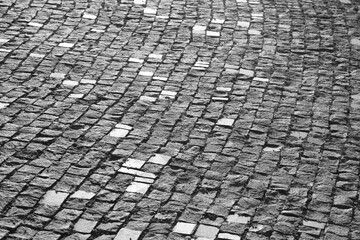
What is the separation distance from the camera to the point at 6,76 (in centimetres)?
686

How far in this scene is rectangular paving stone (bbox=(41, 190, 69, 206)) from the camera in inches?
199

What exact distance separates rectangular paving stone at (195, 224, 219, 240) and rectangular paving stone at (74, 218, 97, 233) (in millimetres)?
736

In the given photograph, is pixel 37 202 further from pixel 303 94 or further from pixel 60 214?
pixel 303 94

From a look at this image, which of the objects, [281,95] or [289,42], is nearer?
[281,95]

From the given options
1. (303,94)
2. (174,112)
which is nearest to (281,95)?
(303,94)

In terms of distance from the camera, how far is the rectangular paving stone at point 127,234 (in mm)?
4746

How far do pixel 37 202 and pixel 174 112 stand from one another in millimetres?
1801

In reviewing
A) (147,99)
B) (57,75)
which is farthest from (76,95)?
(147,99)

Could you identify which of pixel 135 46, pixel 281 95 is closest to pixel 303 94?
pixel 281 95

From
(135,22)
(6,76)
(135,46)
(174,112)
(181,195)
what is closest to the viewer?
(181,195)

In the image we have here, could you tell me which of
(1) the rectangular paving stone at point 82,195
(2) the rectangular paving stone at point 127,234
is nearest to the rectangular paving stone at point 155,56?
(1) the rectangular paving stone at point 82,195

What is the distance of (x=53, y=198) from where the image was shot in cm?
511

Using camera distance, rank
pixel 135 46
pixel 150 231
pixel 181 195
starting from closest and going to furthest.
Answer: pixel 150 231 → pixel 181 195 → pixel 135 46

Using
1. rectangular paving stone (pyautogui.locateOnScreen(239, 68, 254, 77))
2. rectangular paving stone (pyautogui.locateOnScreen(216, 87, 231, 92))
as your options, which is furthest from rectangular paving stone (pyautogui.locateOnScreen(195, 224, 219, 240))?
rectangular paving stone (pyautogui.locateOnScreen(239, 68, 254, 77))
